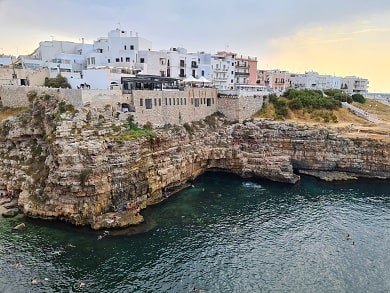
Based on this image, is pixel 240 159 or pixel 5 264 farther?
pixel 240 159

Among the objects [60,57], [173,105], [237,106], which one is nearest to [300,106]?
[237,106]

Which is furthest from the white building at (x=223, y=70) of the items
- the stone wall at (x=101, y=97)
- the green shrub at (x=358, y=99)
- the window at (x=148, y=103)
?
the stone wall at (x=101, y=97)

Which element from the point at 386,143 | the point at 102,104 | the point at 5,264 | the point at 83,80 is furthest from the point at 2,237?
the point at 386,143

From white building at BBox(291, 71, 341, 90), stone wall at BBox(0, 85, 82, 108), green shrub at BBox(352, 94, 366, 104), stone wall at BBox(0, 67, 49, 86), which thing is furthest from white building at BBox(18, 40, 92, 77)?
green shrub at BBox(352, 94, 366, 104)

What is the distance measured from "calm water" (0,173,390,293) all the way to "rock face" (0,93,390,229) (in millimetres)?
3214

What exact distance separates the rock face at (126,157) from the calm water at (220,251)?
3214 mm

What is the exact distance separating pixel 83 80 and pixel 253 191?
3381 centimetres

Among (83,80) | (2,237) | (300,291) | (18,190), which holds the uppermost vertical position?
(83,80)

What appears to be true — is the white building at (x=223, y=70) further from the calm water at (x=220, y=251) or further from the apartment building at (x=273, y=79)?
the calm water at (x=220, y=251)

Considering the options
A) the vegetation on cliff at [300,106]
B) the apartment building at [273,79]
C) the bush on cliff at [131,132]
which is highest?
the apartment building at [273,79]

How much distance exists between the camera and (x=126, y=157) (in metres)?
41.9

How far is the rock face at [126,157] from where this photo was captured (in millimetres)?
38406

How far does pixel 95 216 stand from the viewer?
38.2 metres

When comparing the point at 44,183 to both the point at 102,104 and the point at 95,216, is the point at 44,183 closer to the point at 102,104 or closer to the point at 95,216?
the point at 95,216
